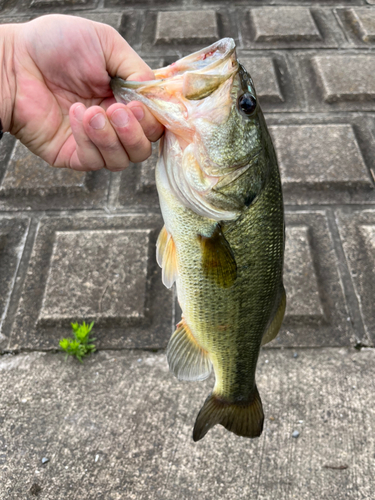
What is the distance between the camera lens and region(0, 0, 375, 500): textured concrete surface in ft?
6.33

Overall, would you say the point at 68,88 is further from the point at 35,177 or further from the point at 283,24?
the point at 283,24

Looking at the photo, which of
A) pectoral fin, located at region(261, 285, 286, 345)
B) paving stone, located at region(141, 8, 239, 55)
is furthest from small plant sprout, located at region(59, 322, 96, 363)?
paving stone, located at region(141, 8, 239, 55)

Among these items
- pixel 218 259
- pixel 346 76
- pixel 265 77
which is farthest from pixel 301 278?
pixel 346 76

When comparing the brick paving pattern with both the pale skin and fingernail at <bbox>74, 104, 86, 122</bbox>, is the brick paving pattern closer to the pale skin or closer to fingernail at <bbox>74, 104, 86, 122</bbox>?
the pale skin

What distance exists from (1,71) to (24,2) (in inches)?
149

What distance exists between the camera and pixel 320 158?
3.17 metres

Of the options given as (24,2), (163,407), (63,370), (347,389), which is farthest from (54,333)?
(24,2)

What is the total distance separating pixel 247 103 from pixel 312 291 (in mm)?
1563

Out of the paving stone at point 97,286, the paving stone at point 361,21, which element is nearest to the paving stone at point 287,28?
the paving stone at point 361,21

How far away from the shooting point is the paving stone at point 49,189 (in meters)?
3.03

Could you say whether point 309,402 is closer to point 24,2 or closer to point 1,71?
point 1,71

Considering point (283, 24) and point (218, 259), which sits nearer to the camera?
point (218, 259)

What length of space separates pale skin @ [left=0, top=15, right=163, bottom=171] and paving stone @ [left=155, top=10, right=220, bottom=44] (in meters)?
2.75

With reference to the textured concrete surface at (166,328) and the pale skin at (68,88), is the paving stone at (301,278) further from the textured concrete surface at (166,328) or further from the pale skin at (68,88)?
the pale skin at (68,88)
